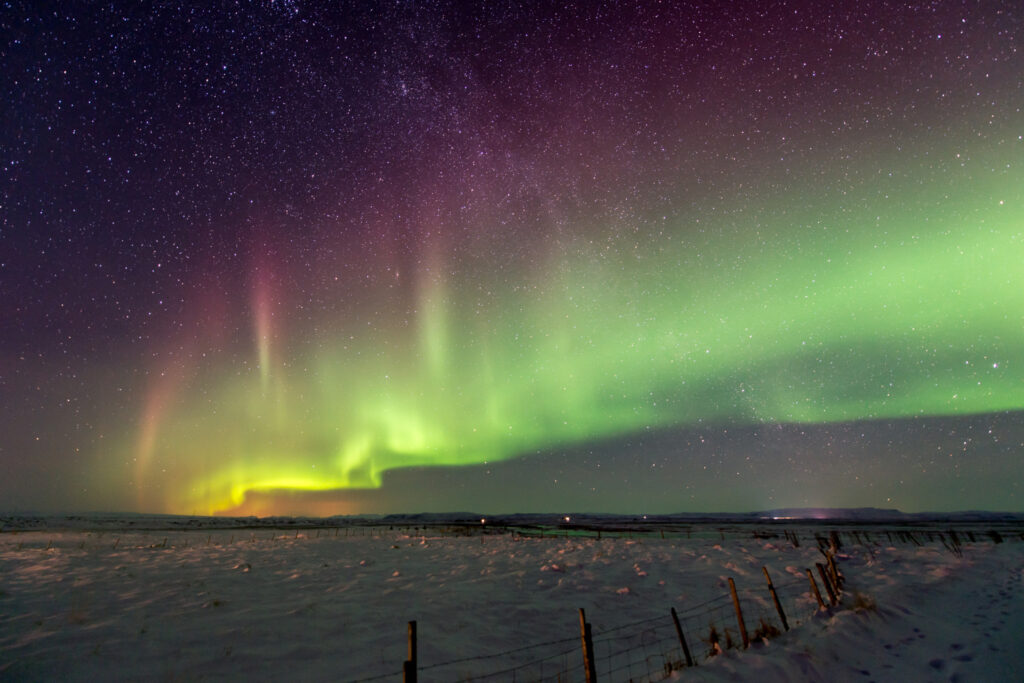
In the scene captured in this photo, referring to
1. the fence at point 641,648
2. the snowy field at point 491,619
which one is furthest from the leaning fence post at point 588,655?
the snowy field at point 491,619

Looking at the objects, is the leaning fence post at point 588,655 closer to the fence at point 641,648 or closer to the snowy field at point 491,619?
the fence at point 641,648

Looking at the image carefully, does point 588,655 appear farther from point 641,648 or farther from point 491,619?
point 491,619

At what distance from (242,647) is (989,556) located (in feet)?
132

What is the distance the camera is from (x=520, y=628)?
55.8 ft

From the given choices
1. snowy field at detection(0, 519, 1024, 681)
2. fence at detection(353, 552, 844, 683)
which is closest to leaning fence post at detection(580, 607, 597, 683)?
fence at detection(353, 552, 844, 683)

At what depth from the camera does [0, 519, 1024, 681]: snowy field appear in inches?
488

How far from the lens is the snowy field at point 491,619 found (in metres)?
12.4

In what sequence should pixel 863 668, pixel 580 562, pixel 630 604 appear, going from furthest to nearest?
1. pixel 580 562
2. pixel 630 604
3. pixel 863 668

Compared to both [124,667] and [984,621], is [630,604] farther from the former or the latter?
[124,667]

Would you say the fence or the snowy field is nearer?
the snowy field

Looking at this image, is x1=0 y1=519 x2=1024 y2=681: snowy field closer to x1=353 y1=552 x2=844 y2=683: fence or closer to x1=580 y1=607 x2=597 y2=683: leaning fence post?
x1=353 y1=552 x2=844 y2=683: fence

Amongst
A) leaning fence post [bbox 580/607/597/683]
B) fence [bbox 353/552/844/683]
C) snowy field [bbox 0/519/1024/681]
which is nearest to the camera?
leaning fence post [bbox 580/607/597/683]

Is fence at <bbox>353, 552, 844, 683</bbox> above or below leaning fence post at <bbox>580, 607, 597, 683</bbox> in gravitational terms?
below

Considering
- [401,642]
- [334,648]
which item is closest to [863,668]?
[401,642]
